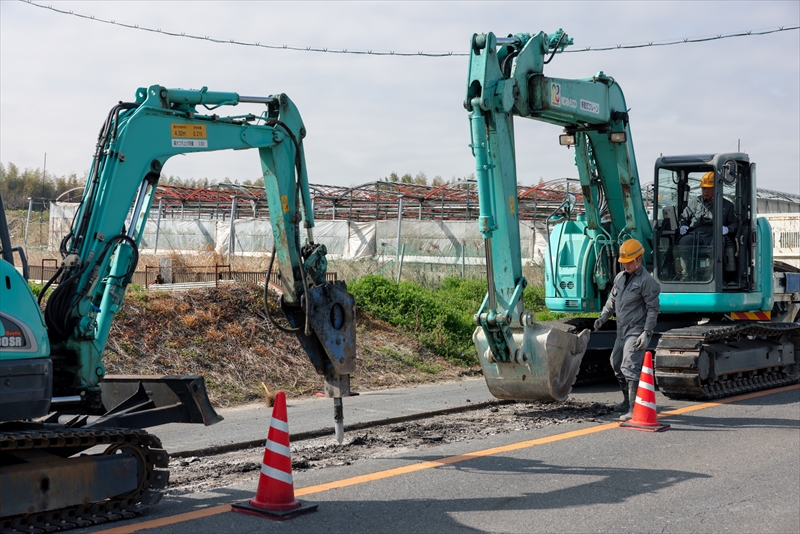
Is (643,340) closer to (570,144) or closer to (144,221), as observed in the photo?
(570,144)

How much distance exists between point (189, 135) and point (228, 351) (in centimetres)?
637

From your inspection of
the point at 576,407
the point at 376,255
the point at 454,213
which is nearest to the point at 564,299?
the point at 576,407

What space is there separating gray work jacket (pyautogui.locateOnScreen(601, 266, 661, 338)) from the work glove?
12 centimetres

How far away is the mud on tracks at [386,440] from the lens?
7.56 meters

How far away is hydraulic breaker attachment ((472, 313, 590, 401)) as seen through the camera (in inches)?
384

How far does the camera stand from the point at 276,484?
6.32m

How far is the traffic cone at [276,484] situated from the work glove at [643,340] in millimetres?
5577

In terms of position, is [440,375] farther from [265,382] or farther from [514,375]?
[514,375]

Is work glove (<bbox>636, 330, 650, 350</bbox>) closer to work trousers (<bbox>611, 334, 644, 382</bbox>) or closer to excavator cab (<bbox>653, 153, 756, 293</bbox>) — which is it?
work trousers (<bbox>611, 334, 644, 382</bbox>)

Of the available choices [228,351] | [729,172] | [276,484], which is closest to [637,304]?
[729,172]

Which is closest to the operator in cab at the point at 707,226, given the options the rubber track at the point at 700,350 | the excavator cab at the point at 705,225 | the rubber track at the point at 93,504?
the excavator cab at the point at 705,225

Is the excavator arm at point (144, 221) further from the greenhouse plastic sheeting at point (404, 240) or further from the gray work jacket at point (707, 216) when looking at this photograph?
the greenhouse plastic sheeting at point (404, 240)

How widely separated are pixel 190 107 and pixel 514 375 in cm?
478

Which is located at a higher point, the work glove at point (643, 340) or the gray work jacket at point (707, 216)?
the gray work jacket at point (707, 216)
